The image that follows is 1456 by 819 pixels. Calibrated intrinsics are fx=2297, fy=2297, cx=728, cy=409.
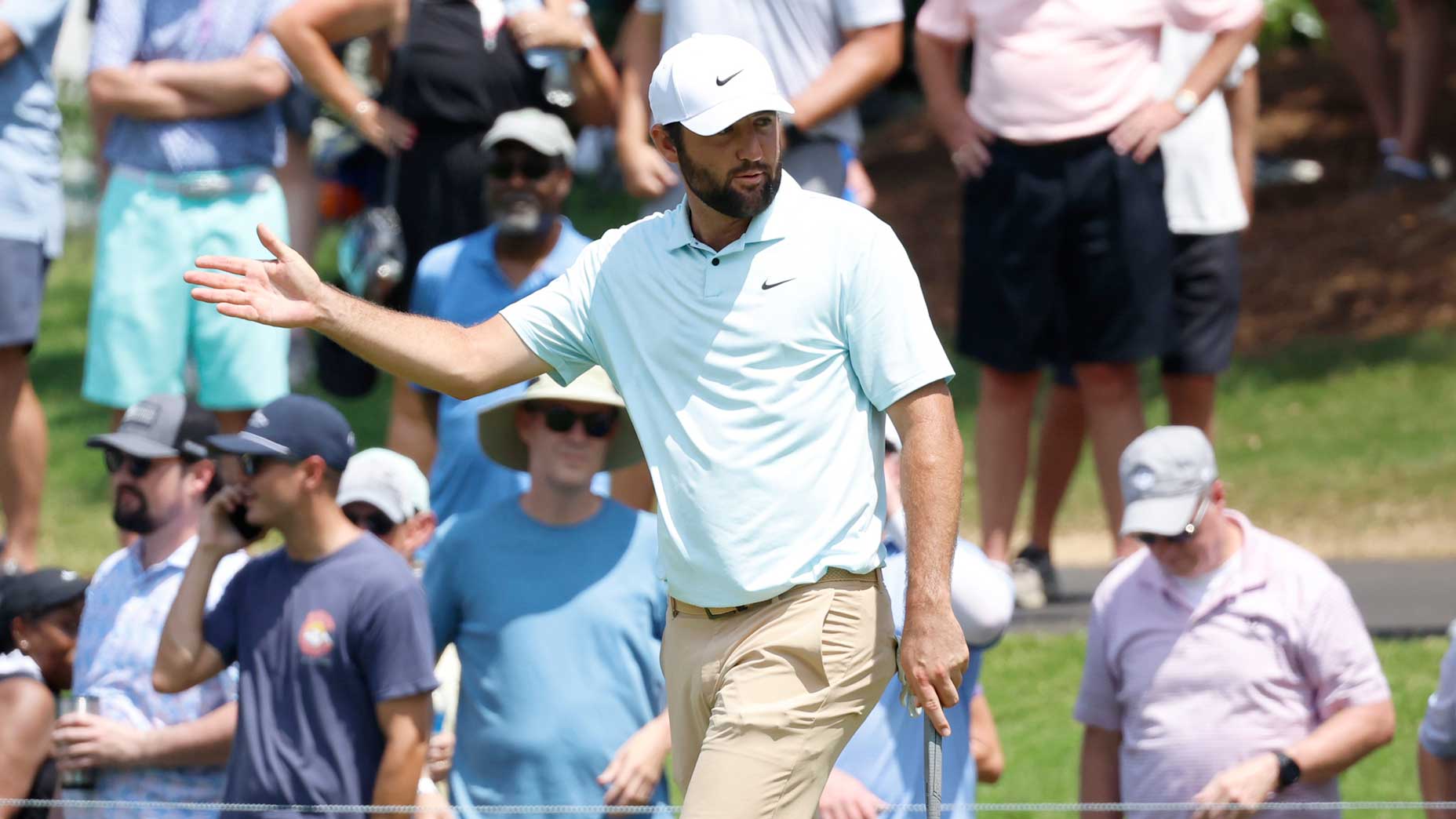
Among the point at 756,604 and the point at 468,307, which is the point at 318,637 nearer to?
the point at 756,604

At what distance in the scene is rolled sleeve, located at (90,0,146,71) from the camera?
319 inches

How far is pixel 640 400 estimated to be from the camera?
4715 millimetres

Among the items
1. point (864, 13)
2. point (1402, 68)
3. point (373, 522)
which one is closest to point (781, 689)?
point (373, 522)

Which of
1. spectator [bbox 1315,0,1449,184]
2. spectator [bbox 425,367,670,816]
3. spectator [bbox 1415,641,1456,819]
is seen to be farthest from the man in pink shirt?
spectator [bbox 1315,0,1449,184]

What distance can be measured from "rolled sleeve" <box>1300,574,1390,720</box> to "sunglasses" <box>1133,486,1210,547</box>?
37cm

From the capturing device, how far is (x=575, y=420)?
20.8 ft

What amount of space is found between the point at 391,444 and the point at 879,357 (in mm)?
3834

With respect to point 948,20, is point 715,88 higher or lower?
higher

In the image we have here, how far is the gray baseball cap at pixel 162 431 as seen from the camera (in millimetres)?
6488

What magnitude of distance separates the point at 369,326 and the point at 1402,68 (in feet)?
37.3

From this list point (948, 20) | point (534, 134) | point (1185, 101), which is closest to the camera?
point (534, 134)

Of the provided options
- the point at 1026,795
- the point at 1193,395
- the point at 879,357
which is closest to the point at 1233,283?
the point at 1193,395

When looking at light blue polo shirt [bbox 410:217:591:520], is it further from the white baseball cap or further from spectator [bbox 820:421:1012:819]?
spectator [bbox 820:421:1012:819]

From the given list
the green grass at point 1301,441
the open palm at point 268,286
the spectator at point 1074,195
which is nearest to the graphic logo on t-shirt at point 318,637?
the open palm at point 268,286
